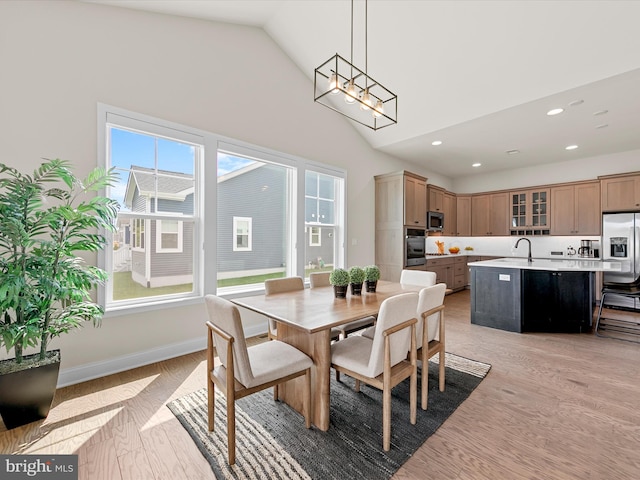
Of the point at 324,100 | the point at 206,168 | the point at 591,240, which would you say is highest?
the point at 324,100

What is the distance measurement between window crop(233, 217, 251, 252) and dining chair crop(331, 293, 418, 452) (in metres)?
2.08

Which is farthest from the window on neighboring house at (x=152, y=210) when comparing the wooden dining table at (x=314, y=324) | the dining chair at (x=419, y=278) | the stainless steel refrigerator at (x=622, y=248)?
the stainless steel refrigerator at (x=622, y=248)

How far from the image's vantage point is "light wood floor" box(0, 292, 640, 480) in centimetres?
151

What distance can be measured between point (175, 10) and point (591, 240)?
7.79 metres

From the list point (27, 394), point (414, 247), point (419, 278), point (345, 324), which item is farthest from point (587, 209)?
point (27, 394)

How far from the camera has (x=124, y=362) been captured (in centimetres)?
265

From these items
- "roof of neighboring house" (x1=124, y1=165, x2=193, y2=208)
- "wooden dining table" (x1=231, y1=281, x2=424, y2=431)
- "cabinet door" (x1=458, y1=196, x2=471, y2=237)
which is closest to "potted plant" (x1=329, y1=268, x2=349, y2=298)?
"wooden dining table" (x1=231, y1=281, x2=424, y2=431)

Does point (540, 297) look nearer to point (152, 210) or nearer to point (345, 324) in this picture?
point (345, 324)

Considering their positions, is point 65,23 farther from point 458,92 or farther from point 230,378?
point 458,92

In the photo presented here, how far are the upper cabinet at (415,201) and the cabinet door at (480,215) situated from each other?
2.27 metres

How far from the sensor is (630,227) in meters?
4.77

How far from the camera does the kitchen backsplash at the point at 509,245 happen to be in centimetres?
609

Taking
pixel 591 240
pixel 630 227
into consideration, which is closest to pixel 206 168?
pixel 630 227

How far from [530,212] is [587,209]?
91 cm
